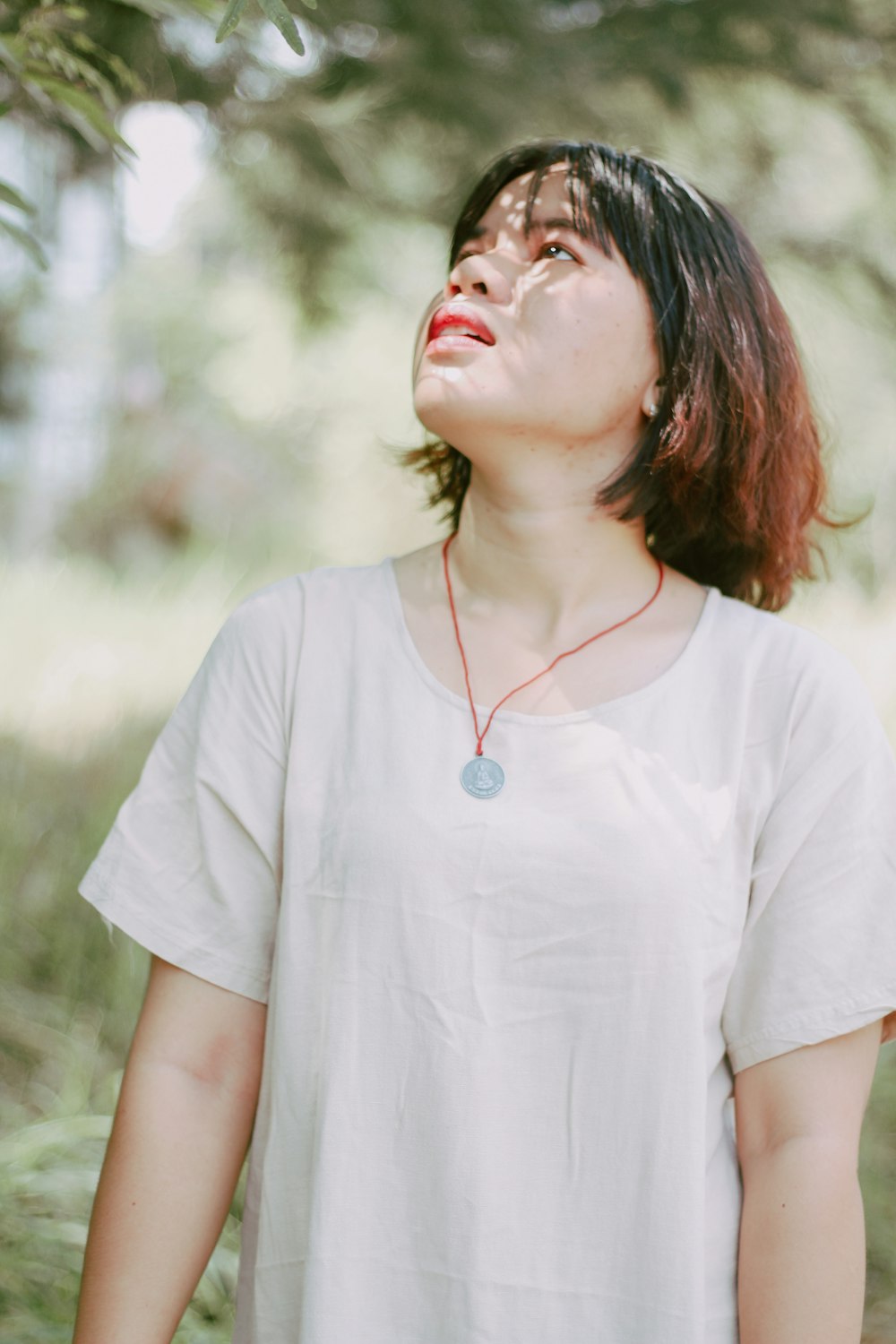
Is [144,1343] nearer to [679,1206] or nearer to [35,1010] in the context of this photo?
[679,1206]

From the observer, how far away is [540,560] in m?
1.37

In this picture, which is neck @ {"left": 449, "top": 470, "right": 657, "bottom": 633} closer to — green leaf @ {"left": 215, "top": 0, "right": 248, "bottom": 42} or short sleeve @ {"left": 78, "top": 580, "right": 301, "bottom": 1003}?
short sleeve @ {"left": 78, "top": 580, "right": 301, "bottom": 1003}

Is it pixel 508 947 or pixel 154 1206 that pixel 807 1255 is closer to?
pixel 508 947

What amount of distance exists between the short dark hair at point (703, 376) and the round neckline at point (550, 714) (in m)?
0.17

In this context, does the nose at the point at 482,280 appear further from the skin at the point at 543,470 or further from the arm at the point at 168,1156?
the arm at the point at 168,1156

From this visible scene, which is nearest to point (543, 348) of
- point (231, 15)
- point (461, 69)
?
point (231, 15)

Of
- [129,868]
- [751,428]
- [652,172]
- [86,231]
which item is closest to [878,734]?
[751,428]

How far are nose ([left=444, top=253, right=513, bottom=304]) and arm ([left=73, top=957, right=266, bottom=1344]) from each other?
0.75m

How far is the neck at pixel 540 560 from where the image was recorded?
136 cm

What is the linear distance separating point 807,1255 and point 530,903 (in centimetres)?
40

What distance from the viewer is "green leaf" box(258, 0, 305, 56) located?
909 millimetres

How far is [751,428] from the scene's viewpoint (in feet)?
4.64

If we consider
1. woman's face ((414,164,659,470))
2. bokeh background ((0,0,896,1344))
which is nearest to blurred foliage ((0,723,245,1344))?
bokeh background ((0,0,896,1344))

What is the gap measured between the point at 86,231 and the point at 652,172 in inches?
378
